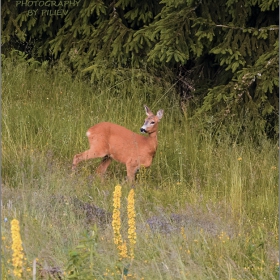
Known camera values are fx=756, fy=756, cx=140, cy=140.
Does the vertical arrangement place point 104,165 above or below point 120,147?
below

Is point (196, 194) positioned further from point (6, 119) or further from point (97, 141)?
point (6, 119)

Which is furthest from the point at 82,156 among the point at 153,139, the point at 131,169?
the point at 153,139

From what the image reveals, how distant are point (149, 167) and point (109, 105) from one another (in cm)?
209

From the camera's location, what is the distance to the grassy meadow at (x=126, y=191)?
4.78 m

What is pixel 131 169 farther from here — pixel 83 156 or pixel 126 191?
pixel 126 191

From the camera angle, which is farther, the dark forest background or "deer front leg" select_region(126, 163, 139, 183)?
the dark forest background

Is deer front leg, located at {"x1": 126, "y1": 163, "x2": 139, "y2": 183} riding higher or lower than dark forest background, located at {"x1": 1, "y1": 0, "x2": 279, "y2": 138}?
lower

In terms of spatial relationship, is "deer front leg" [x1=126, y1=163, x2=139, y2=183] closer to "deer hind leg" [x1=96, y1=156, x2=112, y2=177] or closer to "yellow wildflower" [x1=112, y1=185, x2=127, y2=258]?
"deer hind leg" [x1=96, y1=156, x2=112, y2=177]

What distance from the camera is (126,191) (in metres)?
7.42

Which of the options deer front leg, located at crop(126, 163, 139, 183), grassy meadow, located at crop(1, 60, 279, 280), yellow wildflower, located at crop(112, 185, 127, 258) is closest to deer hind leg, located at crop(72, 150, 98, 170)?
grassy meadow, located at crop(1, 60, 279, 280)

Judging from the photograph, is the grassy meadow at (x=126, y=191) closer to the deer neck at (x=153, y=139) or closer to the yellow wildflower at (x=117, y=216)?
the yellow wildflower at (x=117, y=216)

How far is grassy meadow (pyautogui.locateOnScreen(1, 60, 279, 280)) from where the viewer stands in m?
4.78

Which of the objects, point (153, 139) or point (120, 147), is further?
point (153, 139)

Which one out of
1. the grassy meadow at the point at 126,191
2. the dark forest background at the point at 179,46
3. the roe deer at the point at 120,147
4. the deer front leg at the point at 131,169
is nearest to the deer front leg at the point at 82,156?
the roe deer at the point at 120,147
